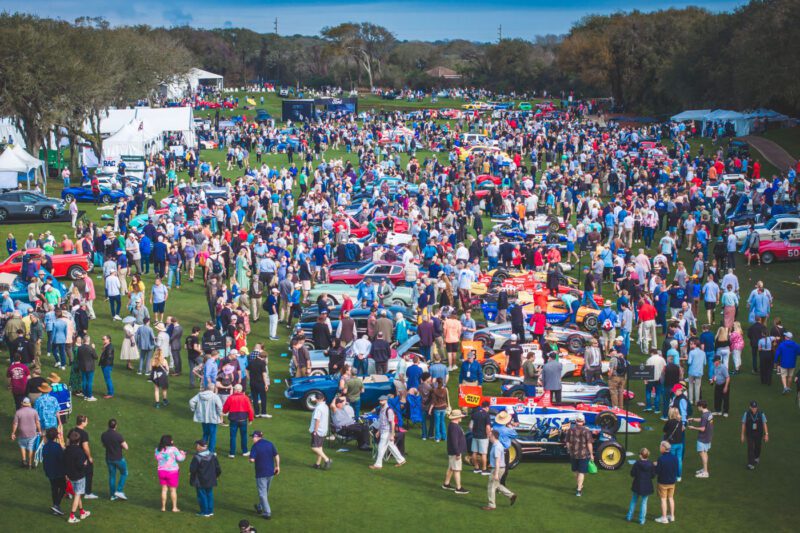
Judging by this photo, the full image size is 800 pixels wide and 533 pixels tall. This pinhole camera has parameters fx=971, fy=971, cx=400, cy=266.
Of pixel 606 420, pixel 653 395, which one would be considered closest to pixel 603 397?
pixel 653 395

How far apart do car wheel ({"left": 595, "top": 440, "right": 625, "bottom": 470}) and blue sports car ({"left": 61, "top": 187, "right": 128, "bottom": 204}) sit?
3346 centimetres

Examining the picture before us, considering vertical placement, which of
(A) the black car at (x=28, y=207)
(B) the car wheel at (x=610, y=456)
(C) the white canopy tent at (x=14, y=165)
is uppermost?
(C) the white canopy tent at (x=14, y=165)

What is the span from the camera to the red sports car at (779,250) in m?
34.6

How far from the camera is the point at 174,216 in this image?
36.0m

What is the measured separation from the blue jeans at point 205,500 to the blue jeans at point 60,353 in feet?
29.0

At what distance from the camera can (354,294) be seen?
93.1ft

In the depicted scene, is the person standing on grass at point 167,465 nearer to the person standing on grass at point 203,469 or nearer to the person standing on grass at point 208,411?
the person standing on grass at point 203,469

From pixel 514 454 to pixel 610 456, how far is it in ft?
5.81

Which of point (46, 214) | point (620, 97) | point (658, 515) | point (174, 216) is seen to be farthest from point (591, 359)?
point (620, 97)

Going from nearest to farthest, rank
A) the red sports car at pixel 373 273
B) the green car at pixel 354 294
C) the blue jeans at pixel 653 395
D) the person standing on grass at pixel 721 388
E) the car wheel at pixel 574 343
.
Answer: the person standing on grass at pixel 721 388, the blue jeans at pixel 653 395, the car wheel at pixel 574 343, the green car at pixel 354 294, the red sports car at pixel 373 273

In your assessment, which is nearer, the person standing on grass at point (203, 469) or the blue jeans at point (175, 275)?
the person standing on grass at point (203, 469)

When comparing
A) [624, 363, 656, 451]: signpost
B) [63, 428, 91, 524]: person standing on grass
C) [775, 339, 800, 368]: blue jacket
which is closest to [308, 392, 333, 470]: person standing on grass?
[63, 428, 91, 524]: person standing on grass

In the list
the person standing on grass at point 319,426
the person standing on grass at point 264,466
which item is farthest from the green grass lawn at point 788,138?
the person standing on grass at point 264,466

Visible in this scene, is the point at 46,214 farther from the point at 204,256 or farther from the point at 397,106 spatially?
the point at 397,106
